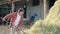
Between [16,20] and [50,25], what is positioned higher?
[50,25]

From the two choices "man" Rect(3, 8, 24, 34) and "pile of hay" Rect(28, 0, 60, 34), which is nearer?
"pile of hay" Rect(28, 0, 60, 34)

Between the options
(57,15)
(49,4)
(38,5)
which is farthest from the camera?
(38,5)

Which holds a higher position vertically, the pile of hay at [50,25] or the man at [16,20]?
the pile of hay at [50,25]

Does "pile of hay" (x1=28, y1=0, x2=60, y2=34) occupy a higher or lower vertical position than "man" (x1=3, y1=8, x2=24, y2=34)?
higher

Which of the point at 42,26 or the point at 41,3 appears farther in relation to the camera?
the point at 41,3

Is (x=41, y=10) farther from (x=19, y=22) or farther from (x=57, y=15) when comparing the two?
(x=57, y=15)

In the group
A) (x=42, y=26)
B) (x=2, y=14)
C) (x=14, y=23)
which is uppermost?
(x=42, y=26)

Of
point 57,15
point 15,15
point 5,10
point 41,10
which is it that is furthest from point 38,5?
point 57,15

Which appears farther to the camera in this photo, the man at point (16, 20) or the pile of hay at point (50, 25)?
the man at point (16, 20)

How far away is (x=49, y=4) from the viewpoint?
18.5 m

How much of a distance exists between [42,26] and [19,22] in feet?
11.3

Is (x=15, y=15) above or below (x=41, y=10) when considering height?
above

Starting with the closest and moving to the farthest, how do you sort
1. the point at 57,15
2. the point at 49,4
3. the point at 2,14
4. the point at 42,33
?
the point at 42,33
the point at 57,15
the point at 49,4
the point at 2,14

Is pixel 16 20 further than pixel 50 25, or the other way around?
pixel 16 20
